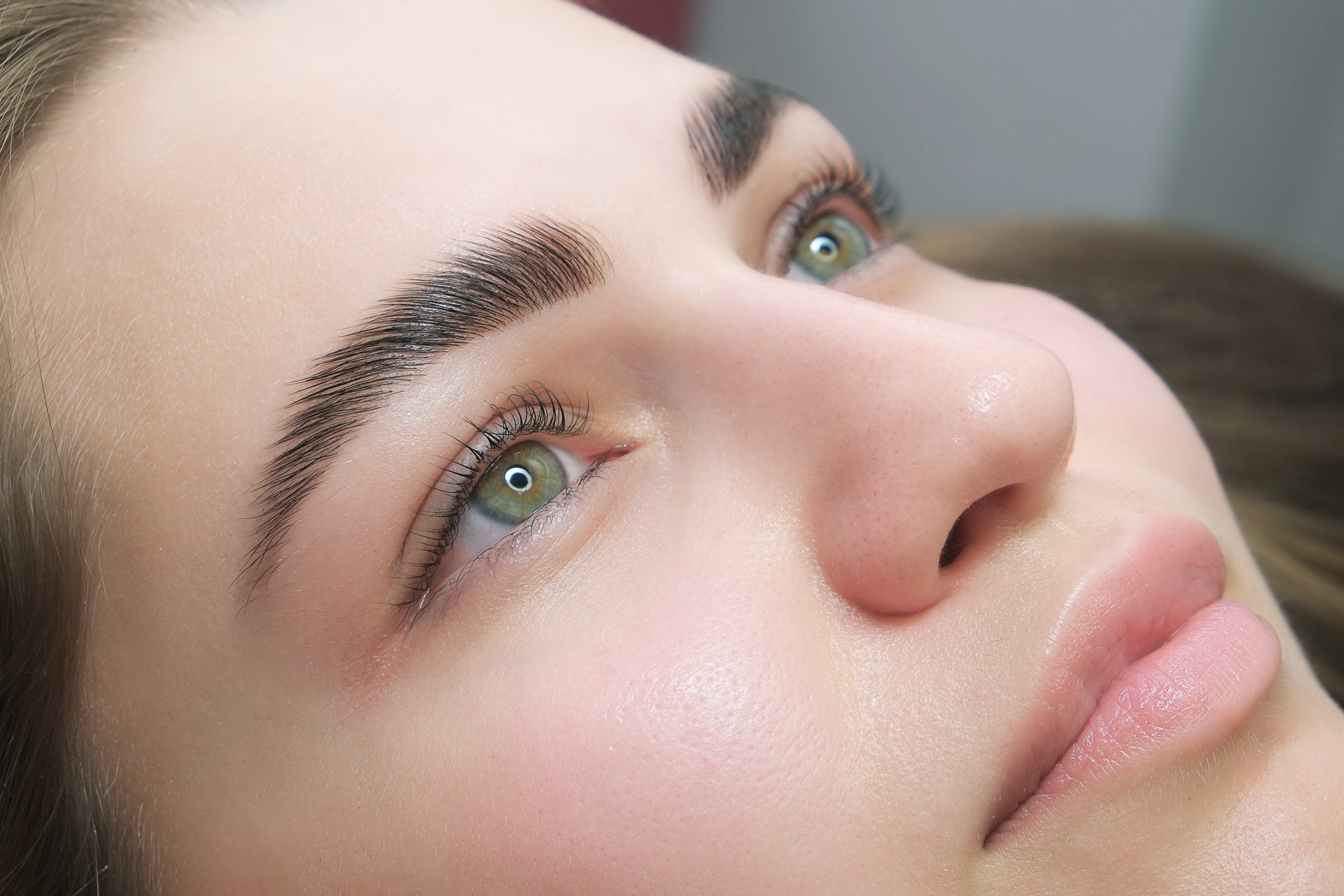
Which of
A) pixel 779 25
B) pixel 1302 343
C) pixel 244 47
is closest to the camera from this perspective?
pixel 244 47

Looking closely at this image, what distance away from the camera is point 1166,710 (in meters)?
0.60

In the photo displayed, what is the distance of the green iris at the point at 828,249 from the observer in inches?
36.3

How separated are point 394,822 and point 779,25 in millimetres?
1851

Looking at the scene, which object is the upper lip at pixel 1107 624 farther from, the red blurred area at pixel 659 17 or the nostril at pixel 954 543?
the red blurred area at pixel 659 17

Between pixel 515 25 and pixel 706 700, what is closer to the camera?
pixel 706 700

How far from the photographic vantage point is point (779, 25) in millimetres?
2070

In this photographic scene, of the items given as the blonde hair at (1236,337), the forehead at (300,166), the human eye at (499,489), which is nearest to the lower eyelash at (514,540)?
the human eye at (499,489)

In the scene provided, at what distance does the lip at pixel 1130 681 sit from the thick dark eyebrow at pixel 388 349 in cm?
38

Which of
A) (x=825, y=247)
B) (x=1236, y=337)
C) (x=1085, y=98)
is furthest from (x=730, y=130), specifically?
(x=1085, y=98)

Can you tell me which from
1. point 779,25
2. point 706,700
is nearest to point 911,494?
point 706,700

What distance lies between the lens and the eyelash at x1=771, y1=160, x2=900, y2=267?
34.7 inches

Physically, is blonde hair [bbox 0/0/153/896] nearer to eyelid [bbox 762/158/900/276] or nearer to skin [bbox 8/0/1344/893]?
skin [bbox 8/0/1344/893]

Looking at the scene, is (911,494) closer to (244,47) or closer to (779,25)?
(244,47)

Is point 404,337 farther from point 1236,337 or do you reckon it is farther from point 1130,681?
point 1236,337
